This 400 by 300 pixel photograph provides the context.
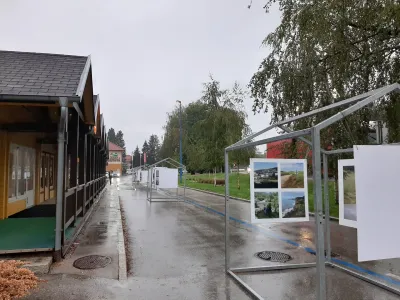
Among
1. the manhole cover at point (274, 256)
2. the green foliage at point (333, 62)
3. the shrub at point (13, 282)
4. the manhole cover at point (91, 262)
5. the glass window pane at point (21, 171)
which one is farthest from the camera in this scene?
the glass window pane at point (21, 171)

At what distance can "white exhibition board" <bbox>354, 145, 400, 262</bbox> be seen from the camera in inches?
136

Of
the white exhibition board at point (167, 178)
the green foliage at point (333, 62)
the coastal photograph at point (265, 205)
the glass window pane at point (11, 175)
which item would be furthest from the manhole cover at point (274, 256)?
the white exhibition board at point (167, 178)

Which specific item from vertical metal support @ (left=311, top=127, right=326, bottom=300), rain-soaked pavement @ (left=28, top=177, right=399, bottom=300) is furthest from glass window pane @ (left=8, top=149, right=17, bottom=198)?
vertical metal support @ (left=311, top=127, right=326, bottom=300)

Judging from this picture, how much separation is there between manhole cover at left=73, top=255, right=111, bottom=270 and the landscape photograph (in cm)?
439

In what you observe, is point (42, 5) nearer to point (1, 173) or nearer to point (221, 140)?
point (1, 173)

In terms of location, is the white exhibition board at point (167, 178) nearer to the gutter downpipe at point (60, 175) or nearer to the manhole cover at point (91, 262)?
the manhole cover at point (91, 262)

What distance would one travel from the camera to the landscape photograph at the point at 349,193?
17.1ft

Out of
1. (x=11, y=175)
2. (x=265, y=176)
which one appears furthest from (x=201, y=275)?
(x=11, y=175)

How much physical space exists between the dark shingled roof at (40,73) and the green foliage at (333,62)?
5574 mm

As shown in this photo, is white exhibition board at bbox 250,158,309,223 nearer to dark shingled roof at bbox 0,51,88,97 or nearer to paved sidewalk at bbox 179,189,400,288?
paved sidewalk at bbox 179,189,400,288

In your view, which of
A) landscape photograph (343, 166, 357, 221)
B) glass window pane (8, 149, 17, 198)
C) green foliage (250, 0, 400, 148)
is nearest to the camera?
landscape photograph (343, 166, 357, 221)

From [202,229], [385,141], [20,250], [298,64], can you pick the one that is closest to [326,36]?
[298,64]

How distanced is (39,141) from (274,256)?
34.0ft

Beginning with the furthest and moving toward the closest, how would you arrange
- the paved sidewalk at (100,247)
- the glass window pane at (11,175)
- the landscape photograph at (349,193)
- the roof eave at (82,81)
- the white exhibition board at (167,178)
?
the white exhibition board at (167,178) < the glass window pane at (11,175) < the roof eave at (82,81) < the paved sidewalk at (100,247) < the landscape photograph at (349,193)
